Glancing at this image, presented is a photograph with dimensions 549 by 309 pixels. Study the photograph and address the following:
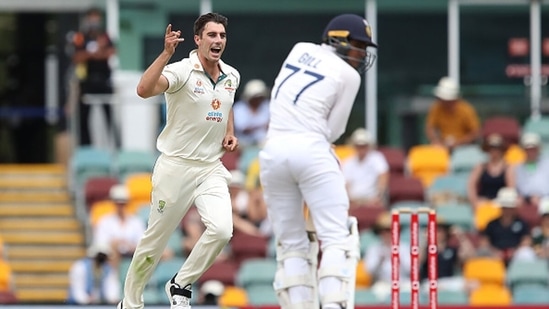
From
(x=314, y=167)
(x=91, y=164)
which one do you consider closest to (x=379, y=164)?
(x=91, y=164)

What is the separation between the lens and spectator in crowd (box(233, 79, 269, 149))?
15844 millimetres

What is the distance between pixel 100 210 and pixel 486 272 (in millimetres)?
3512

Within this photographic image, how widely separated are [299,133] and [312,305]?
1002 mm

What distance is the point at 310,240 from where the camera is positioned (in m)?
9.89

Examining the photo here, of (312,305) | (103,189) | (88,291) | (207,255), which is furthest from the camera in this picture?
(103,189)

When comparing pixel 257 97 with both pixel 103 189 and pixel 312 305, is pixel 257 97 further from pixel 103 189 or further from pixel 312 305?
pixel 312 305

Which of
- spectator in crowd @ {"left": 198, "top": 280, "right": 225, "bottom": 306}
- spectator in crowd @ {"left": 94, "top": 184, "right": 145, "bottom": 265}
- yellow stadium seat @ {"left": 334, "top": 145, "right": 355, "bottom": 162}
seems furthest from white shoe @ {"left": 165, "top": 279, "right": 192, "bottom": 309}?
yellow stadium seat @ {"left": 334, "top": 145, "right": 355, "bottom": 162}

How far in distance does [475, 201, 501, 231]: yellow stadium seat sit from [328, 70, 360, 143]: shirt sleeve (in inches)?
214

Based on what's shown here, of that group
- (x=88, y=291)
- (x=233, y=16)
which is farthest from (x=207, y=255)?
(x=233, y=16)

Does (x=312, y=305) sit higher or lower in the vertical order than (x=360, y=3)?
lower

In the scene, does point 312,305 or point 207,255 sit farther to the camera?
point 312,305

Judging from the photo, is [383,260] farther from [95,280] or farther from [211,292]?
[95,280]

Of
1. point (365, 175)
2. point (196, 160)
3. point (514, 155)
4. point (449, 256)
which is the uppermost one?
point (196, 160)

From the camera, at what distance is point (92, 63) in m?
16.1
